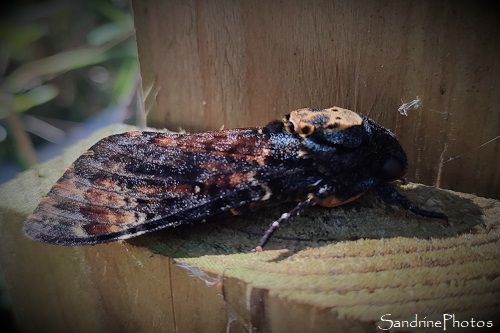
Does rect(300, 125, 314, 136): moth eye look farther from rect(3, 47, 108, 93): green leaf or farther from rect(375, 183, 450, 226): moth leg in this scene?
rect(3, 47, 108, 93): green leaf

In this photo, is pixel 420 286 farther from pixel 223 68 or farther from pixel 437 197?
pixel 223 68

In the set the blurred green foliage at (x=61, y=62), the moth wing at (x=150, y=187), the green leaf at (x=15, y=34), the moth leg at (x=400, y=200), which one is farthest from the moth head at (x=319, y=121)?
the green leaf at (x=15, y=34)

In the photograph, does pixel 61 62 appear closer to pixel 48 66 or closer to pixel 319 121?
pixel 48 66

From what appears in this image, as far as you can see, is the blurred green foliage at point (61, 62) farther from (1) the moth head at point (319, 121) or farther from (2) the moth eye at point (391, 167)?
(2) the moth eye at point (391, 167)

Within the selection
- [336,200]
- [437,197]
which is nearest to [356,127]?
[336,200]

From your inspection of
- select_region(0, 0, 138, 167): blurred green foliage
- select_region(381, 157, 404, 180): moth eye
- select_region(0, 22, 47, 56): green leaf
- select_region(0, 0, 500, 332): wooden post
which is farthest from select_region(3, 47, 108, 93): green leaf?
select_region(381, 157, 404, 180): moth eye
